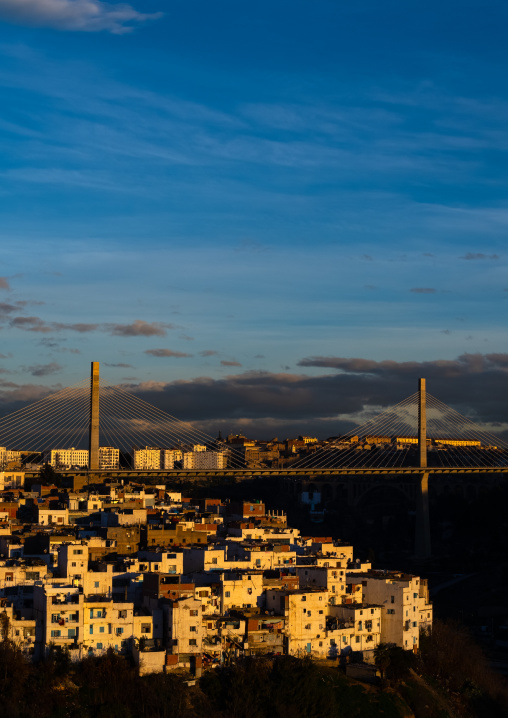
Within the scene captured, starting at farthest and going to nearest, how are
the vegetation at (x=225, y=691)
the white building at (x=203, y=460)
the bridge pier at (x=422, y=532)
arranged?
1. the white building at (x=203, y=460)
2. the bridge pier at (x=422, y=532)
3. the vegetation at (x=225, y=691)

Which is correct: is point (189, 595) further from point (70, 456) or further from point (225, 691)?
point (70, 456)

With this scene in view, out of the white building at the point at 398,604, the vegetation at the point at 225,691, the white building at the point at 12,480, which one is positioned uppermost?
the white building at the point at 12,480

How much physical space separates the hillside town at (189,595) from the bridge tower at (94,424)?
1198 centimetres

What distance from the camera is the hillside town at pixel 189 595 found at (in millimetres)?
20891

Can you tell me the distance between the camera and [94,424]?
43719 mm

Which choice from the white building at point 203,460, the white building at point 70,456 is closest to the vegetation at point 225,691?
the white building at point 203,460

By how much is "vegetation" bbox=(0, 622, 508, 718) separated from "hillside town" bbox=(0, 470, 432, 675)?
43 centimetres

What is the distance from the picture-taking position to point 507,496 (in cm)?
5103

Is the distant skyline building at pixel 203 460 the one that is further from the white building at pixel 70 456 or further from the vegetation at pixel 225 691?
the vegetation at pixel 225 691

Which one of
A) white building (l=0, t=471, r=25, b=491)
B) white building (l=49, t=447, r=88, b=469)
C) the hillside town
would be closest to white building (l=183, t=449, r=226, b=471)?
white building (l=49, t=447, r=88, b=469)

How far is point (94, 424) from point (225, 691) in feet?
78.6

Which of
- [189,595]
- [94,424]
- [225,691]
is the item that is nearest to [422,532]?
[94,424]

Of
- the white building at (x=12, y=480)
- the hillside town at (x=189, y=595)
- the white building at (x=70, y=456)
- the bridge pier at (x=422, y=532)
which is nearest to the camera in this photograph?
the hillside town at (x=189, y=595)

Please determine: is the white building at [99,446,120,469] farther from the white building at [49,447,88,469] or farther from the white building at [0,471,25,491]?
the white building at [0,471,25,491]
